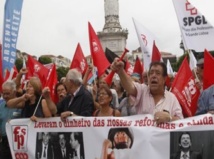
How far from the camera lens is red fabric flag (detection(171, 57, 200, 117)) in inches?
195

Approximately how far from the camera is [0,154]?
493 cm

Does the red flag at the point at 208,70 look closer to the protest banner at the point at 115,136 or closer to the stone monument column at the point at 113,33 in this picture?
the protest banner at the point at 115,136

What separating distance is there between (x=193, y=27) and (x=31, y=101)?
266cm

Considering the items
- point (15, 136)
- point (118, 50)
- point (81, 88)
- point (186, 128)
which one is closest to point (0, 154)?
point (15, 136)

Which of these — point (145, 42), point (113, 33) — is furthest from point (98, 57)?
point (113, 33)

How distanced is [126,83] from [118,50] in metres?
68.8

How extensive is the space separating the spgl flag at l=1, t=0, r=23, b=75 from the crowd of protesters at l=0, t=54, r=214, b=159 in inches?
67.5

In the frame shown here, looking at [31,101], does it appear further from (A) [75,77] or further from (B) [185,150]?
(B) [185,150]

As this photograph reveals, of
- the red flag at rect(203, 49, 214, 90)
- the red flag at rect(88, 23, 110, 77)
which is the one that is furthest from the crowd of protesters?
the red flag at rect(88, 23, 110, 77)

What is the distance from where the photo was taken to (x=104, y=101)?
441cm

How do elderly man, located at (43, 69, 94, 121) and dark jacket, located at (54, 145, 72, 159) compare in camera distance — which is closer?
dark jacket, located at (54, 145, 72, 159)

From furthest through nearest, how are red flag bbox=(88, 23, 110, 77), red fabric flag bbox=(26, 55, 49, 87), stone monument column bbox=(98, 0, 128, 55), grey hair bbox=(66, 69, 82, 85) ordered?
stone monument column bbox=(98, 0, 128, 55) < red fabric flag bbox=(26, 55, 49, 87) < red flag bbox=(88, 23, 110, 77) < grey hair bbox=(66, 69, 82, 85)

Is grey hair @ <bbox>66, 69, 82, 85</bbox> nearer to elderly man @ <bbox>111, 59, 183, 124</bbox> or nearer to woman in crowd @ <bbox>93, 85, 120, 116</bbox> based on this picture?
woman in crowd @ <bbox>93, 85, 120, 116</bbox>

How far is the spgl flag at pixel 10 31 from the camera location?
683 centimetres
